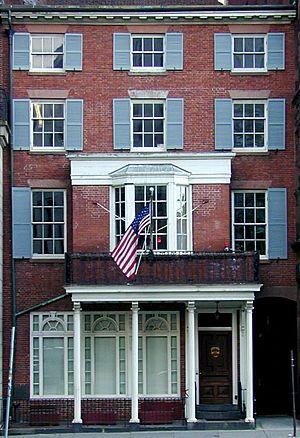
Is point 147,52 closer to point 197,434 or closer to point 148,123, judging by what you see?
point 148,123

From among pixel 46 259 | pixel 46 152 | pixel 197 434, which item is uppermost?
pixel 46 152

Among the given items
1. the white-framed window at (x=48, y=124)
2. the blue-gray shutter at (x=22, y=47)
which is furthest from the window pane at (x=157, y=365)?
the blue-gray shutter at (x=22, y=47)

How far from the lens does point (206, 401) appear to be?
106 feet

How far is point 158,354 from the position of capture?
1275 inches

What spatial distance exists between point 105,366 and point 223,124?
8213 mm

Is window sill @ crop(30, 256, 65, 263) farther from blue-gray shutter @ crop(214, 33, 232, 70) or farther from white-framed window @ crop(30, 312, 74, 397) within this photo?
blue-gray shutter @ crop(214, 33, 232, 70)

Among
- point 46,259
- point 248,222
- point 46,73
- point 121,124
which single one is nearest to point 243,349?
point 248,222

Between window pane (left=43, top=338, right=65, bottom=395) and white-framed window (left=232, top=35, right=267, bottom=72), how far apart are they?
1014 cm

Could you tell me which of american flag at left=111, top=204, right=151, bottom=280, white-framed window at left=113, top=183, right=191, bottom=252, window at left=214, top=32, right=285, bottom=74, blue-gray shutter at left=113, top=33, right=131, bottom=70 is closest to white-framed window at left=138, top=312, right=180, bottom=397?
white-framed window at left=113, top=183, right=191, bottom=252

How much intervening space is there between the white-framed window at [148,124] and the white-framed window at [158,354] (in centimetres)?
527

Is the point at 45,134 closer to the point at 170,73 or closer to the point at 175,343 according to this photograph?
the point at 170,73

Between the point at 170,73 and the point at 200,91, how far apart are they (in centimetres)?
109

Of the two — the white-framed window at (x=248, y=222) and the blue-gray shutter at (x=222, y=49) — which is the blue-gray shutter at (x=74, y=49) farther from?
the white-framed window at (x=248, y=222)

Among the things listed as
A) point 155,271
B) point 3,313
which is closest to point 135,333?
point 155,271
